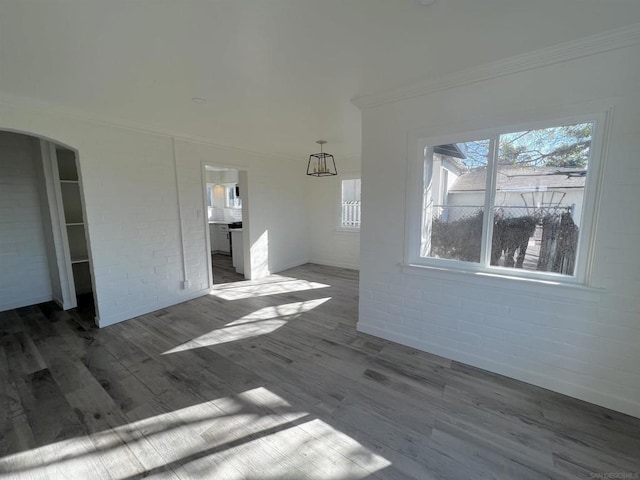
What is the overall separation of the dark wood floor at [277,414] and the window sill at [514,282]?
0.78m

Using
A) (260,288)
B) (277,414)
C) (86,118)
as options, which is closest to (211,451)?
(277,414)

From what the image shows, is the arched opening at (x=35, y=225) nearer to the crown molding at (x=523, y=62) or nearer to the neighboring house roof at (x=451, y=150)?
the crown molding at (x=523, y=62)

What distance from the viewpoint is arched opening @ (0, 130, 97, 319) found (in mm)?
3592

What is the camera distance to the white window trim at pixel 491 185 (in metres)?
1.86

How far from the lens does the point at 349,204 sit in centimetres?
607

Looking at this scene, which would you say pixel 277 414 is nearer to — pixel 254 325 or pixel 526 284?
pixel 254 325

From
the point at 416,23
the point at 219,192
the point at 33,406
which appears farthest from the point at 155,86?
the point at 219,192

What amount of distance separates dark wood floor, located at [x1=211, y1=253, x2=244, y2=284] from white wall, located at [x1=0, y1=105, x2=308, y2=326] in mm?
915

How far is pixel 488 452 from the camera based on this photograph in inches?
63.1

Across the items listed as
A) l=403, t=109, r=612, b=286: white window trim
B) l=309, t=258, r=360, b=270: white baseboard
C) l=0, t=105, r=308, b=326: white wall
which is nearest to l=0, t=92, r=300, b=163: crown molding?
l=0, t=105, r=308, b=326: white wall

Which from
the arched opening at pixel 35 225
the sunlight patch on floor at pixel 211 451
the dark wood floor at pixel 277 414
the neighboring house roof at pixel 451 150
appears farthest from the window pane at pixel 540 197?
the arched opening at pixel 35 225

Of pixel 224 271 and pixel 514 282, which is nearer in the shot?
pixel 514 282

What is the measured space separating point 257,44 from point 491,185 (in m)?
2.12

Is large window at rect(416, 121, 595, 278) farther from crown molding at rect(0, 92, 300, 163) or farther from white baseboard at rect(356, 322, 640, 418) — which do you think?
crown molding at rect(0, 92, 300, 163)
